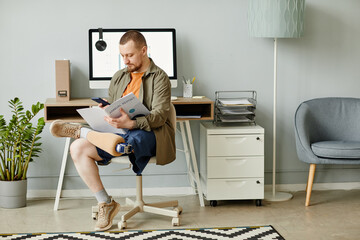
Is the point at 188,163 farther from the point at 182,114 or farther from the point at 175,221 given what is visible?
the point at 175,221

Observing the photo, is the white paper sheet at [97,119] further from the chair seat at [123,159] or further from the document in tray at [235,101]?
the document in tray at [235,101]

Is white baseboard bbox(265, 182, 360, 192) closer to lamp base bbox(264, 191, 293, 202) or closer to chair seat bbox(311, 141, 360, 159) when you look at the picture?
lamp base bbox(264, 191, 293, 202)

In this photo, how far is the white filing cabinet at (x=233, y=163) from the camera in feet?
11.6

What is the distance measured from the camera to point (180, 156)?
3.94m

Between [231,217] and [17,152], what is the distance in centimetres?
149

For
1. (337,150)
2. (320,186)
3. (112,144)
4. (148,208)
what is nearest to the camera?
(112,144)

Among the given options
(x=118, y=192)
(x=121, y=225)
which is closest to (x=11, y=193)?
(x=118, y=192)

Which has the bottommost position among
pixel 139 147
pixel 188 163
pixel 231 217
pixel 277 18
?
pixel 231 217

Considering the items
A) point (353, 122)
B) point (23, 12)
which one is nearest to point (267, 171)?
point (353, 122)

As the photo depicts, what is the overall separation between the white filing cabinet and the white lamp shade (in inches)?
25.9

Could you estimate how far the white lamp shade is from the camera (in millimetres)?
3523

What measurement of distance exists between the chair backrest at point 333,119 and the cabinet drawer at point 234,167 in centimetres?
50

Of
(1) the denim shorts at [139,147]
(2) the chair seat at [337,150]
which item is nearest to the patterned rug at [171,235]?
(1) the denim shorts at [139,147]

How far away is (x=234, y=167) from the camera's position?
3.55 meters
